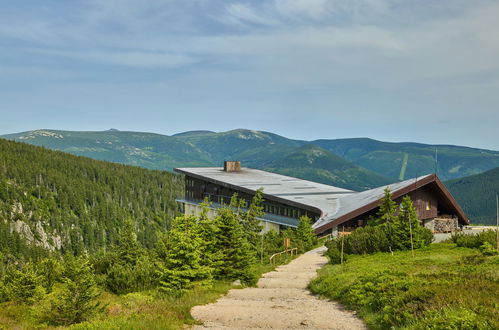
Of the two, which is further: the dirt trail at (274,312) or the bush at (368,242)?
the bush at (368,242)

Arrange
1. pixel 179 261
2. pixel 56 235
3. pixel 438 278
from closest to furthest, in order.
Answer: pixel 438 278
pixel 179 261
pixel 56 235

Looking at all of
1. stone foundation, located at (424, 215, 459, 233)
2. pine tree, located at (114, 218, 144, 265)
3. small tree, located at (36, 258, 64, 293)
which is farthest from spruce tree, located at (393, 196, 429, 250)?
pine tree, located at (114, 218, 144, 265)

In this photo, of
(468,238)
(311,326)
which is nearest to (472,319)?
(311,326)

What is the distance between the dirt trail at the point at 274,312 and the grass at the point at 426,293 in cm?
67

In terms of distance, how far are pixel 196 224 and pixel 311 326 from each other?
11.9 meters

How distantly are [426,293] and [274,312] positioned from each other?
186 inches

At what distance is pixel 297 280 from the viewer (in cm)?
2164

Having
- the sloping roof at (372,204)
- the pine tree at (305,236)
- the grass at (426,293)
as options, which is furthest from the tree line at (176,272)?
the grass at (426,293)

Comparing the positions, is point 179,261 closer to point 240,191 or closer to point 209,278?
point 209,278

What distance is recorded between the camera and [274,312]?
540 inches

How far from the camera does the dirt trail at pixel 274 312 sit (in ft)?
40.3

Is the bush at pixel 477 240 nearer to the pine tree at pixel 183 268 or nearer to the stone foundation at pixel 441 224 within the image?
the pine tree at pixel 183 268

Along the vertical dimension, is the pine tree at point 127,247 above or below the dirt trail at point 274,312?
below

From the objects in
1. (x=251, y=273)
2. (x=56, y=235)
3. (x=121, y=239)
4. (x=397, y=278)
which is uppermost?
(x=397, y=278)
